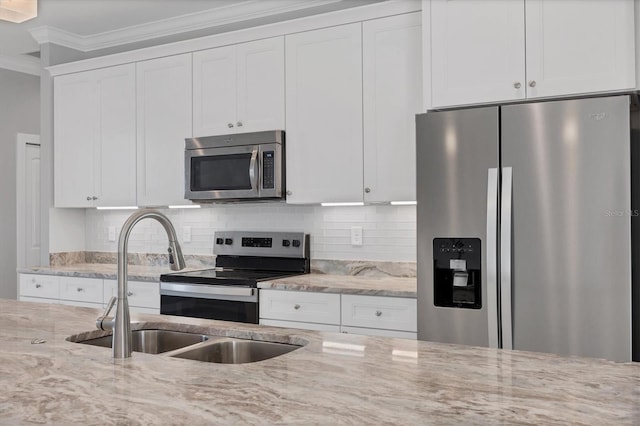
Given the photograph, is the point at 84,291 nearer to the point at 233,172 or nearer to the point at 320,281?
the point at 233,172

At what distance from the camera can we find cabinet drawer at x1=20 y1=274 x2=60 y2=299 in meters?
4.34

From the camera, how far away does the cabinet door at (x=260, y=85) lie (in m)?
3.76

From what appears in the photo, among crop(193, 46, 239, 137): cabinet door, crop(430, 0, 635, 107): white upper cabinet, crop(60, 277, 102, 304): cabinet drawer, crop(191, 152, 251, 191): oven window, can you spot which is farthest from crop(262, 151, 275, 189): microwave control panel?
crop(60, 277, 102, 304): cabinet drawer

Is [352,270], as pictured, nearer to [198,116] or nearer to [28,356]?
[198,116]

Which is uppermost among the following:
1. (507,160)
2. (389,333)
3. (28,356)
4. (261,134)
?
(261,134)

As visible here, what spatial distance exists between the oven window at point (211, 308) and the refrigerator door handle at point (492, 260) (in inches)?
52.8

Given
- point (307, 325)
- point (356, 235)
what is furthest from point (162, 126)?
point (307, 325)

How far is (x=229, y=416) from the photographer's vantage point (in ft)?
3.58

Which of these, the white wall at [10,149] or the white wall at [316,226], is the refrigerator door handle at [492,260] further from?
the white wall at [10,149]

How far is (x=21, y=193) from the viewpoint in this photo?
232 inches

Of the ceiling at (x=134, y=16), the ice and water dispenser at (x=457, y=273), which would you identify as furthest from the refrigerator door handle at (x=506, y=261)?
the ceiling at (x=134, y=16)

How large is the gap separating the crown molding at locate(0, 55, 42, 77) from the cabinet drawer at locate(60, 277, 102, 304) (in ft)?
7.99

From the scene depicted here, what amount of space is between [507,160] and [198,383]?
1.86 metres

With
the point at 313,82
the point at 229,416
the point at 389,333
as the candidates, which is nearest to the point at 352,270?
the point at 389,333
